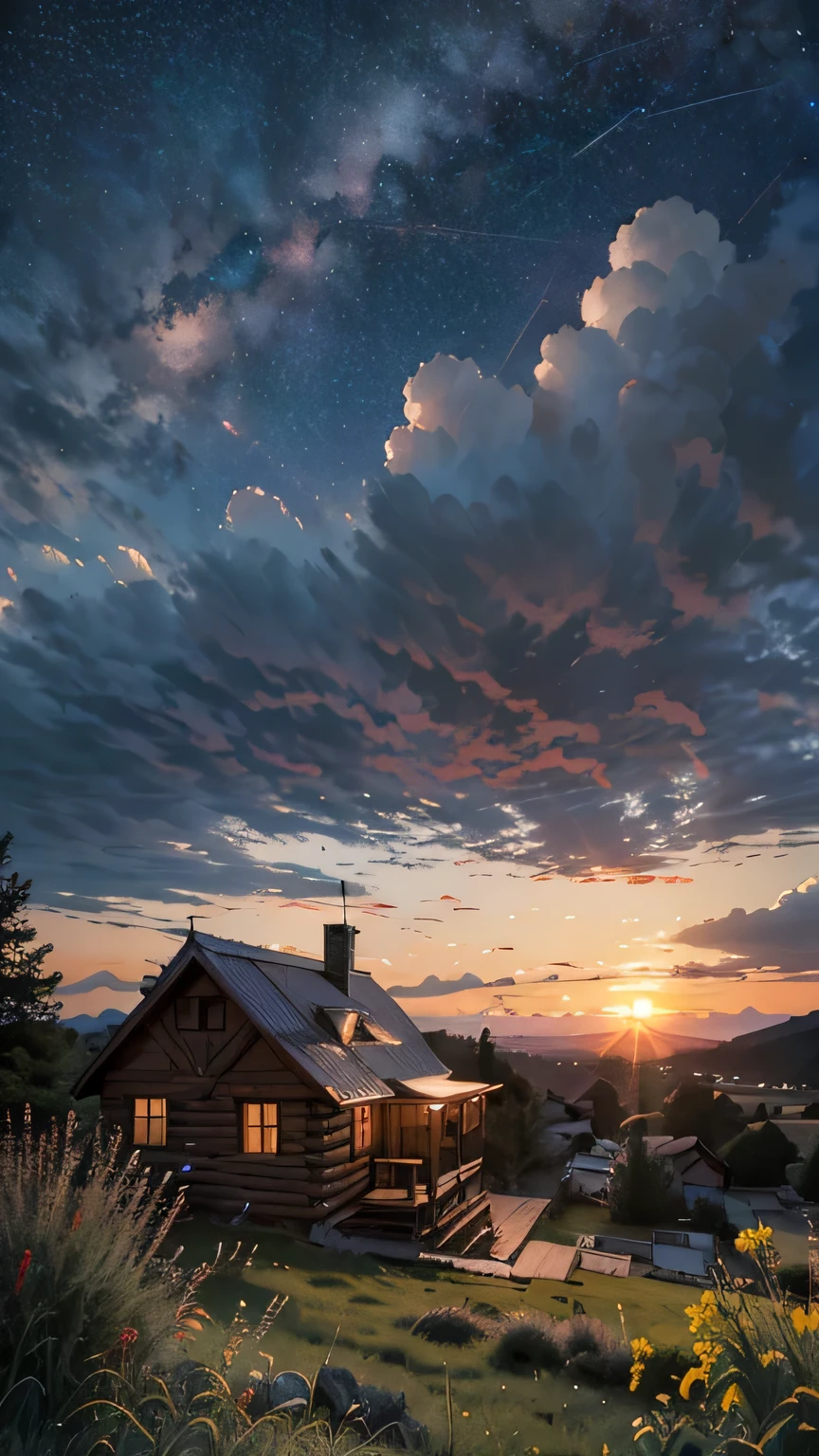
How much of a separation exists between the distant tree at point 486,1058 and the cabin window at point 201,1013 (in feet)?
56.2

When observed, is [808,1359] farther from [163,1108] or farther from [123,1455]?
[163,1108]

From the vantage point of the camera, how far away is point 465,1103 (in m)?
25.1

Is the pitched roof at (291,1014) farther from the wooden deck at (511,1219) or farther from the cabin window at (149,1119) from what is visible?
the wooden deck at (511,1219)

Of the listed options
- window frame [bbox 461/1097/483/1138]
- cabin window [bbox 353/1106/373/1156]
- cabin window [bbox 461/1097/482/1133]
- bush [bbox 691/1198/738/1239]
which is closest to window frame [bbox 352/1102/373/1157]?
cabin window [bbox 353/1106/373/1156]

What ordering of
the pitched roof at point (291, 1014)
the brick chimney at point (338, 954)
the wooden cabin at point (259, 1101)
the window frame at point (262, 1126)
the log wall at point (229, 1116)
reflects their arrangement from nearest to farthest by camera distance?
the log wall at point (229, 1116), the wooden cabin at point (259, 1101), the window frame at point (262, 1126), the pitched roof at point (291, 1014), the brick chimney at point (338, 954)

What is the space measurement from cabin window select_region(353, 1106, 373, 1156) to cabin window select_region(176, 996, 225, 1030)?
4.06 m

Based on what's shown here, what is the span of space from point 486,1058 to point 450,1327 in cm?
2151

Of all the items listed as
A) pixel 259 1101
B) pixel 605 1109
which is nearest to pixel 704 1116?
pixel 605 1109

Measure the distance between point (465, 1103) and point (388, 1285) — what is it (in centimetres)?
1182

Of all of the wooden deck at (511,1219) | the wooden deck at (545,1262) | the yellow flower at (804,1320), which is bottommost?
the wooden deck at (511,1219)

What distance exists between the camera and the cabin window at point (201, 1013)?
56.9ft

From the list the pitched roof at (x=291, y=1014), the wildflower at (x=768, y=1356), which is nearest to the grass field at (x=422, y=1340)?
the wildflower at (x=768, y=1356)

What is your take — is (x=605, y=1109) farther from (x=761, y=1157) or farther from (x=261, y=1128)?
(x=261, y=1128)

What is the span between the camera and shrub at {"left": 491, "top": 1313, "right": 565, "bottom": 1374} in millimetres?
9547
